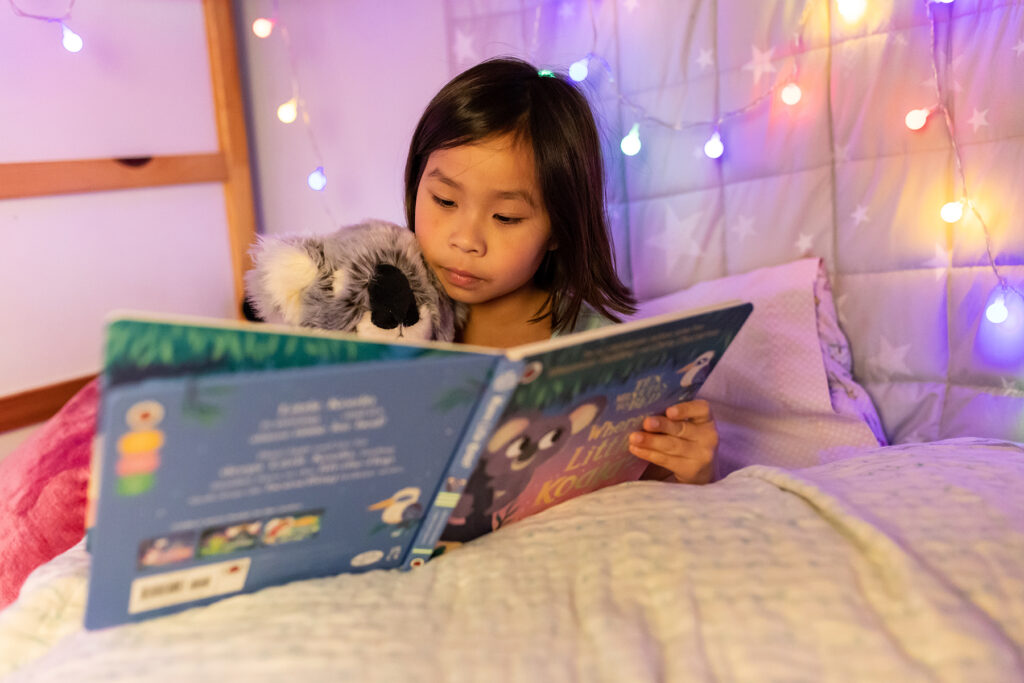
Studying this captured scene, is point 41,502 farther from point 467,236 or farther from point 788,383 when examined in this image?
point 788,383

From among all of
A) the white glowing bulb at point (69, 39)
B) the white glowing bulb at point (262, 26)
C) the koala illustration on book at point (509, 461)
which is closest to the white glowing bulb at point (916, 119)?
the koala illustration on book at point (509, 461)

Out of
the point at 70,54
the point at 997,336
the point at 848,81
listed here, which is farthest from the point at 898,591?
the point at 70,54

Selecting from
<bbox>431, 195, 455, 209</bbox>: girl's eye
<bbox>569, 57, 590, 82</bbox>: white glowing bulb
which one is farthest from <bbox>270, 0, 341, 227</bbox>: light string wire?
<bbox>431, 195, 455, 209</bbox>: girl's eye

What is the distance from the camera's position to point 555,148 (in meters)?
1.05

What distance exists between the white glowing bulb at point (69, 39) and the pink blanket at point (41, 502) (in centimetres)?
74

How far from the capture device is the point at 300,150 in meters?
1.81

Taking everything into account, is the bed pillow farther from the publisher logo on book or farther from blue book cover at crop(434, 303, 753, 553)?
the publisher logo on book

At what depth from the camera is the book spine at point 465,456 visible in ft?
1.93

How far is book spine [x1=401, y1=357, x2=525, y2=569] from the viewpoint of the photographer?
59cm

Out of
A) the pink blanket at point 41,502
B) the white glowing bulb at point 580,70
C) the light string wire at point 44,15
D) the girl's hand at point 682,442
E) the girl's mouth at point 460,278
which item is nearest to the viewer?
the girl's hand at point 682,442

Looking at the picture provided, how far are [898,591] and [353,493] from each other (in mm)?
414

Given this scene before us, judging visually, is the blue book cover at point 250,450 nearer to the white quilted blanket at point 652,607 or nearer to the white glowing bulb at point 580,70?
the white quilted blanket at point 652,607

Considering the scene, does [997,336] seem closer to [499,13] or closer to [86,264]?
[499,13]

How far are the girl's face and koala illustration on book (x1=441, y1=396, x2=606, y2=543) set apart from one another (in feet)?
1.20
